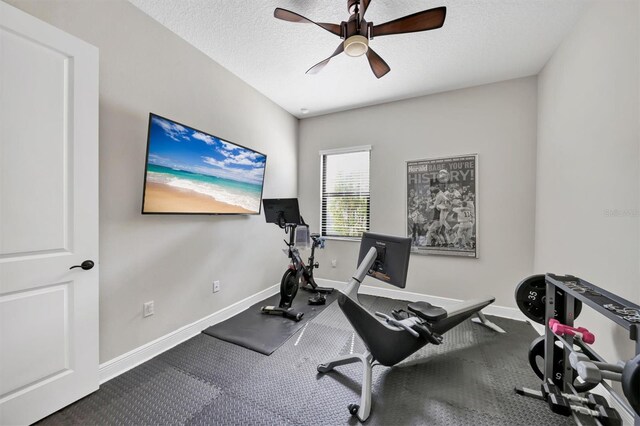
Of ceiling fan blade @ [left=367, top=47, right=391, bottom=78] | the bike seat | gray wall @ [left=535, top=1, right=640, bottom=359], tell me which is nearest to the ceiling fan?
ceiling fan blade @ [left=367, top=47, right=391, bottom=78]

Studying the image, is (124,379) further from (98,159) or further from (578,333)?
(578,333)

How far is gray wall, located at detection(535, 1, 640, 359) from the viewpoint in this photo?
141 cm

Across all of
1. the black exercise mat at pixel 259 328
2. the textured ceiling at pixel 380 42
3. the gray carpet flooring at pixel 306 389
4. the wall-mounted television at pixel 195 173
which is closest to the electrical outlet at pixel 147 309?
the gray carpet flooring at pixel 306 389

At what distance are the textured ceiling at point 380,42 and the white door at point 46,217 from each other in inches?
37.5

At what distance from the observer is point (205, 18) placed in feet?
6.65

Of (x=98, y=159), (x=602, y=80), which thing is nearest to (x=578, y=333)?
(x=602, y=80)

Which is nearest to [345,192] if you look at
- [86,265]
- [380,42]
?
[380,42]

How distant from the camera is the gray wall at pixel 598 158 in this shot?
1408 mm

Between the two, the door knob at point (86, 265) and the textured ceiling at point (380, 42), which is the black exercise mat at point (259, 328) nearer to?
the door knob at point (86, 265)

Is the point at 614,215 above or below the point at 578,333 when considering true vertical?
above

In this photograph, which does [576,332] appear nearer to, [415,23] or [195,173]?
[415,23]

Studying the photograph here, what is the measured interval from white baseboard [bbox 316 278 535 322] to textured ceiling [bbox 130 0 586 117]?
2.71m

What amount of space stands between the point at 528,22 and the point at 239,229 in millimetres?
3511

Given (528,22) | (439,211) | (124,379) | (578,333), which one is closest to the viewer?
(578,333)
